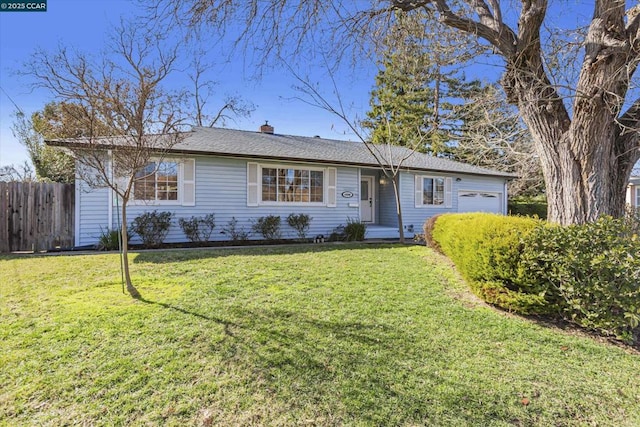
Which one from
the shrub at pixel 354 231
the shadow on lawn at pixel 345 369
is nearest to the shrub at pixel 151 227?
the shrub at pixel 354 231

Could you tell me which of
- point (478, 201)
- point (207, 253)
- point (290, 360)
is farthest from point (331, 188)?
point (290, 360)

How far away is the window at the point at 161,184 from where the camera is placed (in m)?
9.12

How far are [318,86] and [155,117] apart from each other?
269 inches

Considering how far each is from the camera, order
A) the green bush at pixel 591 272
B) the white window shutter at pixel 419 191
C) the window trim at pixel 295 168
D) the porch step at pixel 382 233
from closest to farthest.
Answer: the green bush at pixel 591 272
the window trim at pixel 295 168
the porch step at pixel 382 233
the white window shutter at pixel 419 191

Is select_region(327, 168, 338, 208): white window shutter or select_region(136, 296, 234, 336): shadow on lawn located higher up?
select_region(327, 168, 338, 208): white window shutter

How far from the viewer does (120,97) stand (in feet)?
13.5

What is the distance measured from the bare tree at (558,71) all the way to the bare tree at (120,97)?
1.28 m

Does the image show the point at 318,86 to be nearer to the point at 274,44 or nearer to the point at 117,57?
the point at 274,44

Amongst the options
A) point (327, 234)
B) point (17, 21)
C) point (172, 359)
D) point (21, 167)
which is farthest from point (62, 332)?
point (21, 167)

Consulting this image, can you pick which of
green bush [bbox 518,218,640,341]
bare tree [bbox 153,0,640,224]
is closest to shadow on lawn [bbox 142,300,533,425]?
green bush [bbox 518,218,640,341]

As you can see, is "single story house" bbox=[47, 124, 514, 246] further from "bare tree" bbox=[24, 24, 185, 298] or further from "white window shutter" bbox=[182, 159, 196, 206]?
"bare tree" bbox=[24, 24, 185, 298]

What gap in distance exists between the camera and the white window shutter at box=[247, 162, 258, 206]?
10.4 m

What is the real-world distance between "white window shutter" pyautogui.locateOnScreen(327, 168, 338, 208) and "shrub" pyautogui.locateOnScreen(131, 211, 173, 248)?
5316 millimetres

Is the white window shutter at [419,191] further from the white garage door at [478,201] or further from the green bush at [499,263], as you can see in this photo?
the green bush at [499,263]
